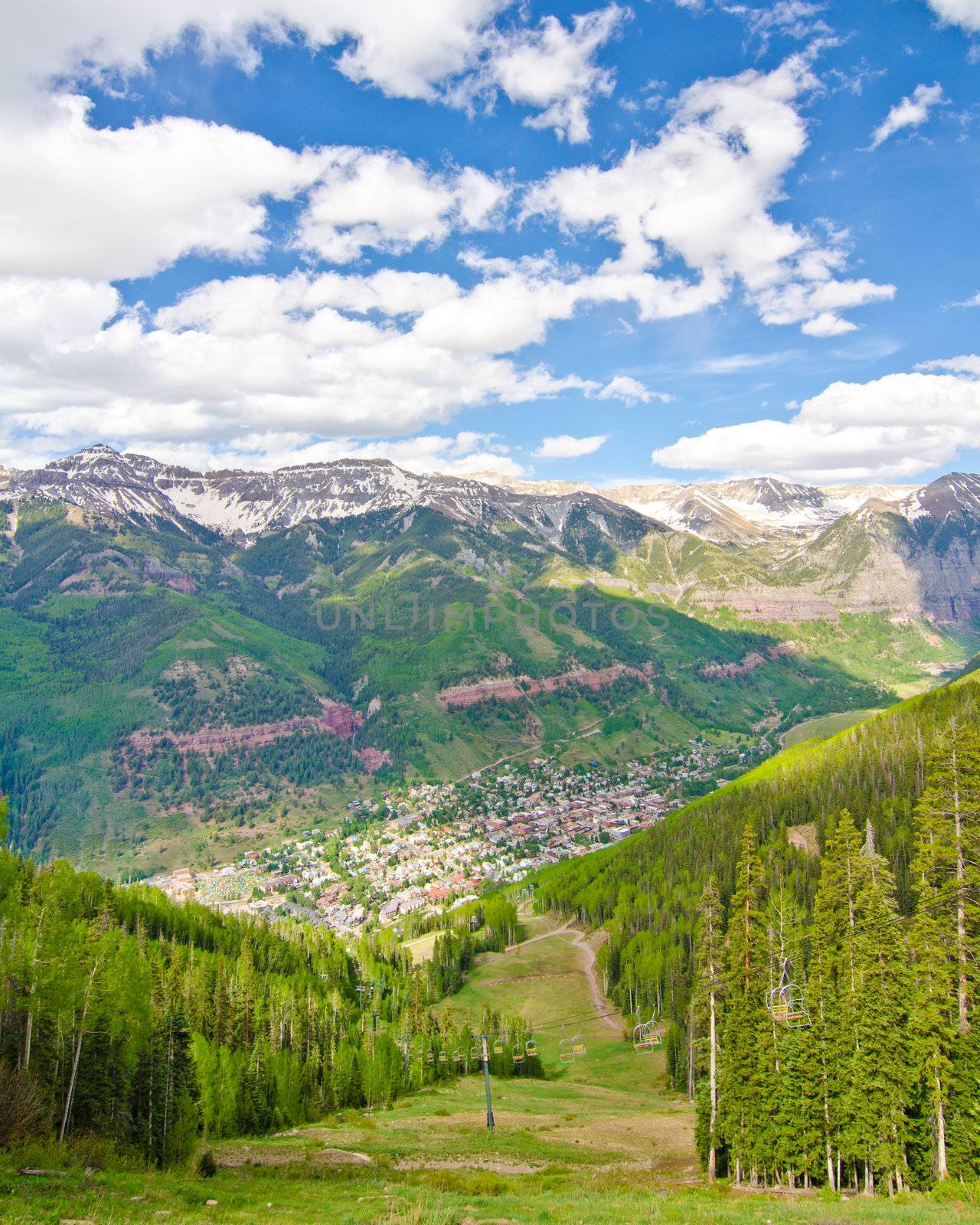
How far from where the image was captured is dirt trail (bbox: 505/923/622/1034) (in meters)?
111

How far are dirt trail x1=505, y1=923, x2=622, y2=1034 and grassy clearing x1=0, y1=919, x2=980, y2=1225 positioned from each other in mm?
17453

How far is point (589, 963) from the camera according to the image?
13025 centimetres

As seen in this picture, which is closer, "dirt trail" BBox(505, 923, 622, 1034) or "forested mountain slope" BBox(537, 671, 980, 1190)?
"forested mountain slope" BBox(537, 671, 980, 1190)

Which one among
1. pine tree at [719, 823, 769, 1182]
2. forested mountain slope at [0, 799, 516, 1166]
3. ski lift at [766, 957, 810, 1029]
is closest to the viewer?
forested mountain slope at [0, 799, 516, 1166]

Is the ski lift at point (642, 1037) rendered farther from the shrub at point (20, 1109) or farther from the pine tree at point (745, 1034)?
the shrub at point (20, 1109)

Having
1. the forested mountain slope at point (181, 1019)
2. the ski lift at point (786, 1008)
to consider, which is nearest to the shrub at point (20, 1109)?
the forested mountain slope at point (181, 1019)

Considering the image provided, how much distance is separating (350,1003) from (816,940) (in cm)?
6778

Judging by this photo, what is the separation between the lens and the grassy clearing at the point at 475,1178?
27.8 m

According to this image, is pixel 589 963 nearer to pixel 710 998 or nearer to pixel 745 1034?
pixel 710 998

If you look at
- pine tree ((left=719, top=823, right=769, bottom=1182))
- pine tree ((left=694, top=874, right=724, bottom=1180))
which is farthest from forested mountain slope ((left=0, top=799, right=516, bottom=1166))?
pine tree ((left=719, top=823, right=769, bottom=1182))

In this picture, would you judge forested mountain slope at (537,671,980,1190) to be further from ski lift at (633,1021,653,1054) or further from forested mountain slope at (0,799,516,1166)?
forested mountain slope at (0,799,516,1166)

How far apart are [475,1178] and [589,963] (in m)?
93.5

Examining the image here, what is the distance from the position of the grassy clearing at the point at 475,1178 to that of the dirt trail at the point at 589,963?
1745cm

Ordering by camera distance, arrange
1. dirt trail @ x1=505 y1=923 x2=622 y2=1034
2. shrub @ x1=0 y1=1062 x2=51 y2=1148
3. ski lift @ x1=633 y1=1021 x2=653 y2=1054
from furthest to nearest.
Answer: dirt trail @ x1=505 y1=923 x2=622 y2=1034
ski lift @ x1=633 y1=1021 x2=653 y2=1054
shrub @ x1=0 y1=1062 x2=51 y2=1148
